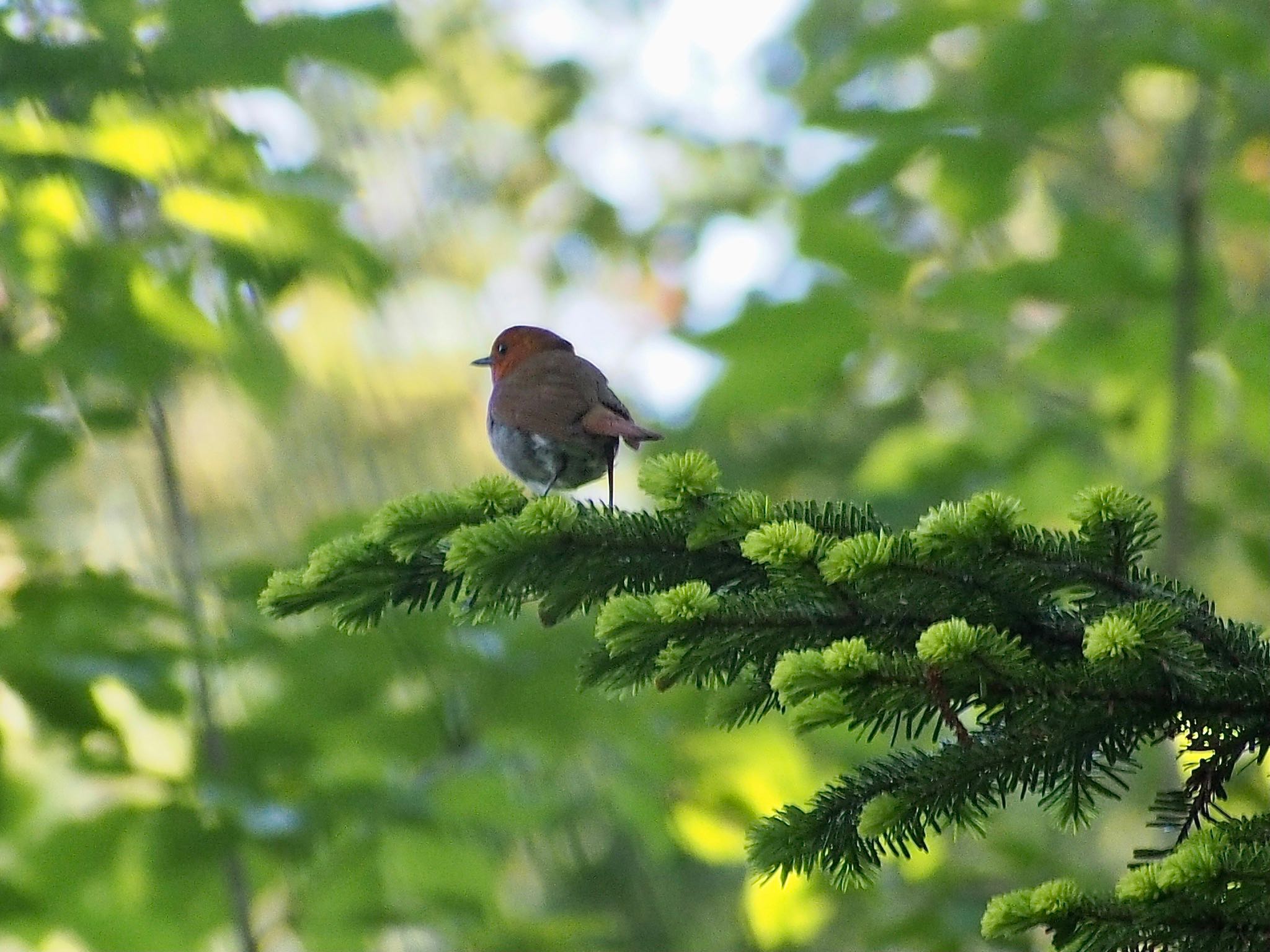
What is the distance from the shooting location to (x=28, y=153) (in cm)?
290

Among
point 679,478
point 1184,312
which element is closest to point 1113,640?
point 679,478

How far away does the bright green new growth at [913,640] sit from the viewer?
4.29 feet

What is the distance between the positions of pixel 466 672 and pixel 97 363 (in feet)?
3.88

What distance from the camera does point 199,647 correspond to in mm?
2971

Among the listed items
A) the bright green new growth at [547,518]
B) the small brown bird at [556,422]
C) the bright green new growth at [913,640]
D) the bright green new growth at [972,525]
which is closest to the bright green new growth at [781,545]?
the bright green new growth at [913,640]

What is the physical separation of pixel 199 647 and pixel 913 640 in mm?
1980

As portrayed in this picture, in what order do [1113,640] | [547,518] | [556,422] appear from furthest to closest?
1. [556,422]
2. [547,518]
3. [1113,640]

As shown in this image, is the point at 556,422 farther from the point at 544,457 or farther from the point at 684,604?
the point at 684,604

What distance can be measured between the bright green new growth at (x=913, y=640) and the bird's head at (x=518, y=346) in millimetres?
1691

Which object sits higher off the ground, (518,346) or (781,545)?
(518,346)

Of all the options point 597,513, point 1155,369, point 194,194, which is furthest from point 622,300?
point 597,513

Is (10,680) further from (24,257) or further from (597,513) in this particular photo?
(597,513)

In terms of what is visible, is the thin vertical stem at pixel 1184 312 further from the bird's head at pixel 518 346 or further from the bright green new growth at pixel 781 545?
the bright green new growth at pixel 781 545

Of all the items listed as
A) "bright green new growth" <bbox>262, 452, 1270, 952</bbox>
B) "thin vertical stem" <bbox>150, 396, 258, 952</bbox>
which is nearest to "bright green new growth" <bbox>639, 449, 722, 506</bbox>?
"bright green new growth" <bbox>262, 452, 1270, 952</bbox>
